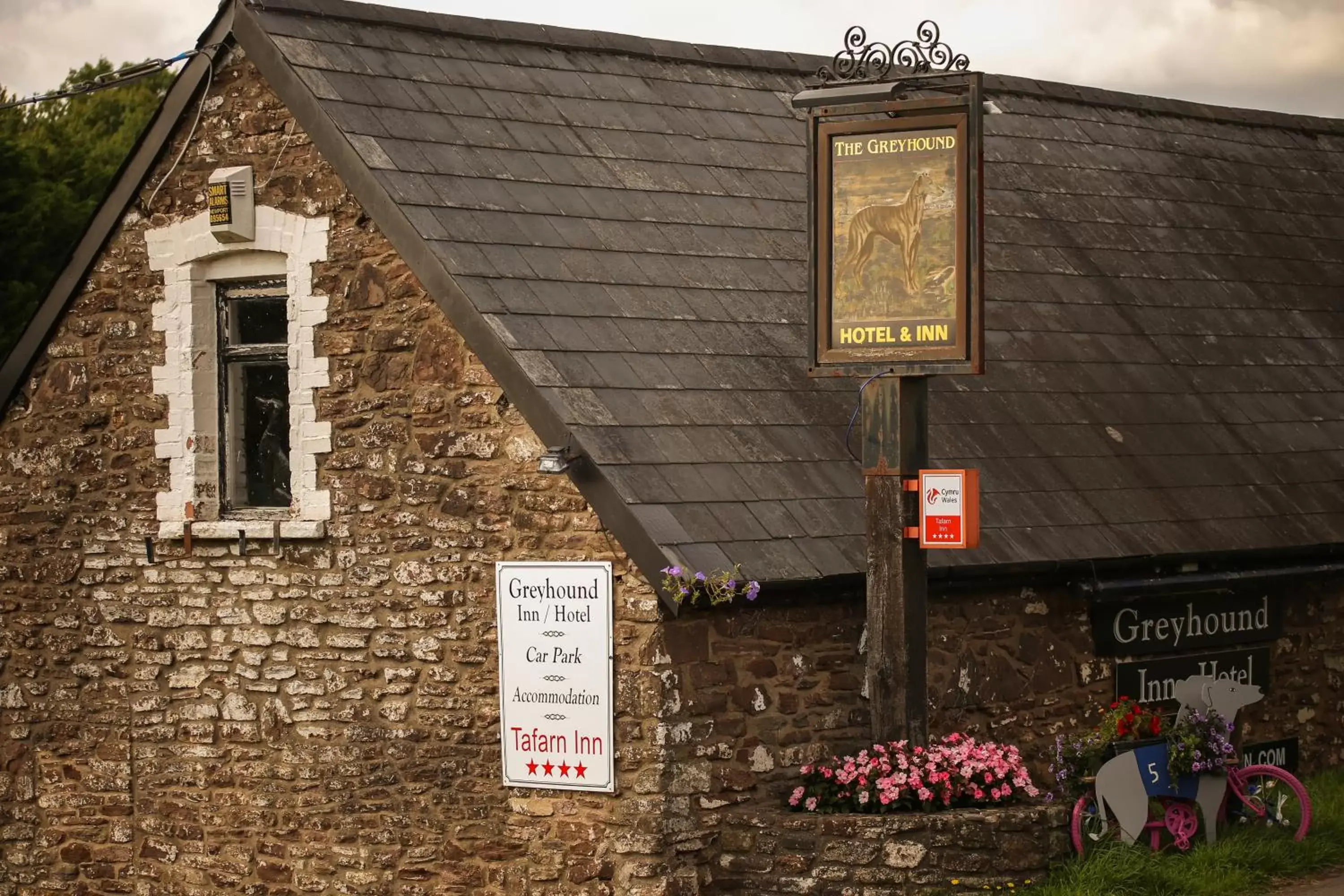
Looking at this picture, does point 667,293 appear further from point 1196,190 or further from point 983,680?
point 1196,190

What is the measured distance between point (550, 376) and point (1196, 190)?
8.56 metres

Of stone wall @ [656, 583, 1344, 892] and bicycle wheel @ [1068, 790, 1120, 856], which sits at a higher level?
stone wall @ [656, 583, 1344, 892]

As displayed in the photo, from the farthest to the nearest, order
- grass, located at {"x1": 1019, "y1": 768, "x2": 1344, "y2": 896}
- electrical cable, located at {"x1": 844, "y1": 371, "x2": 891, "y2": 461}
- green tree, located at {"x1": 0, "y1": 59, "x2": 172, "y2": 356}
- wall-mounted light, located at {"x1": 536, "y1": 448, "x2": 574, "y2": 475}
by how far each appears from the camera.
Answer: green tree, located at {"x1": 0, "y1": 59, "x2": 172, "y2": 356} < electrical cable, located at {"x1": 844, "y1": 371, "x2": 891, "y2": 461} < grass, located at {"x1": 1019, "y1": 768, "x2": 1344, "y2": 896} < wall-mounted light, located at {"x1": 536, "y1": 448, "x2": 574, "y2": 475}

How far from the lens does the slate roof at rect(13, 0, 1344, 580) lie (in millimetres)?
10680

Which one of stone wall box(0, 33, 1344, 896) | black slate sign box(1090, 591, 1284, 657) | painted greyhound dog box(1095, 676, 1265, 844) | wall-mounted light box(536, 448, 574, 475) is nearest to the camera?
wall-mounted light box(536, 448, 574, 475)

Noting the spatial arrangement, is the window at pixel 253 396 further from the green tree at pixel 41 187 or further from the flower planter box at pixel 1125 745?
the green tree at pixel 41 187

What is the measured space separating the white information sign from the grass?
96.7 inches

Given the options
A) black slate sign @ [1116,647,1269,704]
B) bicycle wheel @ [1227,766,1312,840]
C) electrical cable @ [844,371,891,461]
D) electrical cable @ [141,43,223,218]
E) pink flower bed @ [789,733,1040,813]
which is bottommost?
bicycle wheel @ [1227,766,1312,840]

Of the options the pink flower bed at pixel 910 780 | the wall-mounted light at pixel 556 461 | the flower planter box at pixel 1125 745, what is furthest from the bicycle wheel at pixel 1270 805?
the wall-mounted light at pixel 556 461

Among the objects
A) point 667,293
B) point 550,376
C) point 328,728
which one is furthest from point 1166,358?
point 328,728

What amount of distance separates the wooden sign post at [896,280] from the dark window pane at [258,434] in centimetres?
357

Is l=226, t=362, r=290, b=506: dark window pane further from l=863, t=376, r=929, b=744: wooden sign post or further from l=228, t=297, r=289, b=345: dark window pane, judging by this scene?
l=863, t=376, r=929, b=744: wooden sign post

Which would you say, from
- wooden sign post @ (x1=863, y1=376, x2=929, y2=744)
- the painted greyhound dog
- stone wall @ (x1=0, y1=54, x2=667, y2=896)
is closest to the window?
stone wall @ (x1=0, y1=54, x2=667, y2=896)

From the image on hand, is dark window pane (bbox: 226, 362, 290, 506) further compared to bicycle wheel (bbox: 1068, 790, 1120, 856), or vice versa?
dark window pane (bbox: 226, 362, 290, 506)
